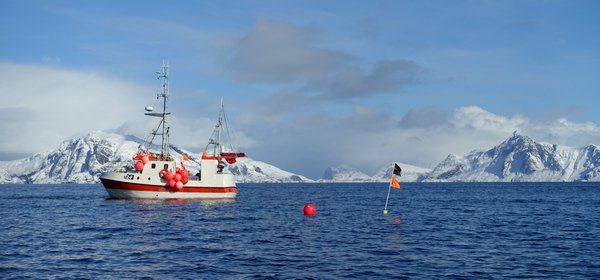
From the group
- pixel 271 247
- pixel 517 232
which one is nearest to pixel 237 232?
pixel 271 247

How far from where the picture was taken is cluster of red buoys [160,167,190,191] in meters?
76.1

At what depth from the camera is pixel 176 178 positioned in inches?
3009

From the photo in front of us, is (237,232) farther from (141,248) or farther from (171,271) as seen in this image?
(171,271)

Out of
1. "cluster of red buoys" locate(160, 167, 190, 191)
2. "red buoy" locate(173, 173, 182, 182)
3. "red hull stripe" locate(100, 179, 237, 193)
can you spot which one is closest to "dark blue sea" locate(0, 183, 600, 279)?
"cluster of red buoys" locate(160, 167, 190, 191)

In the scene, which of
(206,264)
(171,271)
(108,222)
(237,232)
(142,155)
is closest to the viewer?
(171,271)

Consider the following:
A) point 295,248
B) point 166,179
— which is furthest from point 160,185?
point 295,248

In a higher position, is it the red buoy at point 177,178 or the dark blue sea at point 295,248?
the red buoy at point 177,178

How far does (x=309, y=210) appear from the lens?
57.6 metres

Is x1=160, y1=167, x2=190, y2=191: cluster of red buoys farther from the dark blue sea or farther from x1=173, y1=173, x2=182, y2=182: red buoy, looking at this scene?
the dark blue sea

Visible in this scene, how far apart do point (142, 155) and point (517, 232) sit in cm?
5350

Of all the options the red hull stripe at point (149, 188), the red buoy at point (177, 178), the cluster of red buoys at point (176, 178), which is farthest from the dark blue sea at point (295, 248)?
the red hull stripe at point (149, 188)

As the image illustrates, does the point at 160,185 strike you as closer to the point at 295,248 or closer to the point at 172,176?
the point at 172,176

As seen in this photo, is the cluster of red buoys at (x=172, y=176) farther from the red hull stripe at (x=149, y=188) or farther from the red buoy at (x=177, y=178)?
the red hull stripe at (x=149, y=188)

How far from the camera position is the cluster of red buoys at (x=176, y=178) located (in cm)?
7606
